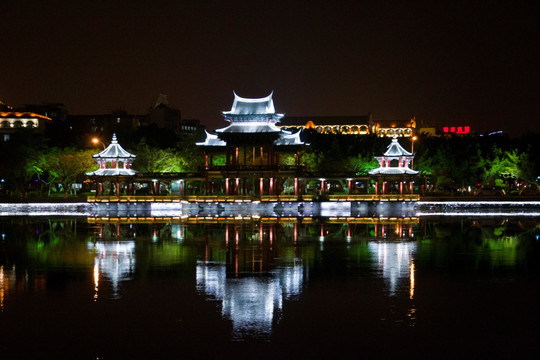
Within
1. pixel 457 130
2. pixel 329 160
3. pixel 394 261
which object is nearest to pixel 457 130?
pixel 457 130

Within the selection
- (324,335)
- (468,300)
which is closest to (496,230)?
(468,300)

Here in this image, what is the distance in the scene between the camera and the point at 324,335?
13.8m

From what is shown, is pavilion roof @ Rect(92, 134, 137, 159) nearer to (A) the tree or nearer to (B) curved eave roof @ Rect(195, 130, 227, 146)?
(A) the tree

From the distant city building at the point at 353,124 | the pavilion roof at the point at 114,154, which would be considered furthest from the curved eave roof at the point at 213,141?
the distant city building at the point at 353,124

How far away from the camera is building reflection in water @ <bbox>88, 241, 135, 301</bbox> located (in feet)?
65.9

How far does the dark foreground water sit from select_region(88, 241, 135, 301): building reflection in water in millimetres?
61

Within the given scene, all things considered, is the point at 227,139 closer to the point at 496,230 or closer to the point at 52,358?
the point at 496,230

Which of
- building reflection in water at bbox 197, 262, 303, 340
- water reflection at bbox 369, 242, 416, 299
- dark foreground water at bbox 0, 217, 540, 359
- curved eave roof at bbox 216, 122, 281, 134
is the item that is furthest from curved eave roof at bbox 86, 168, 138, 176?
building reflection in water at bbox 197, 262, 303, 340

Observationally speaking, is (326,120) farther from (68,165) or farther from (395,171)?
(68,165)

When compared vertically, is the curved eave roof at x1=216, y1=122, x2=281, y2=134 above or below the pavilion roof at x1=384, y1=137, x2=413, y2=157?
above

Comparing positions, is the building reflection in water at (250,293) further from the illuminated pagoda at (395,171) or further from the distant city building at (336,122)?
the distant city building at (336,122)

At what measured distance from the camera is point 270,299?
17156 millimetres

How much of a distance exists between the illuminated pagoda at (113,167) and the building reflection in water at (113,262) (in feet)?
122

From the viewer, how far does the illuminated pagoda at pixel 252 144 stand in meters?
67.9
